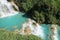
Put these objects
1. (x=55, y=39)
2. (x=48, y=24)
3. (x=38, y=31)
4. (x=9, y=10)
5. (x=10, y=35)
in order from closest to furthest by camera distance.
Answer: (x=10, y=35) → (x=55, y=39) → (x=38, y=31) → (x=48, y=24) → (x=9, y=10)

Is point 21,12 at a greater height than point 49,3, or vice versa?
point 49,3

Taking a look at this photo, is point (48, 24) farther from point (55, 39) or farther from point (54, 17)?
point (55, 39)

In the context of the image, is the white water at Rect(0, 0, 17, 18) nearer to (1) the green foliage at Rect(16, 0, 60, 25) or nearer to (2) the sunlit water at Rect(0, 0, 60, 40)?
(2) the sunlit water at Rect(0, 0, 60, 40)

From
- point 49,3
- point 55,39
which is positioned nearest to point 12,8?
point 49,3

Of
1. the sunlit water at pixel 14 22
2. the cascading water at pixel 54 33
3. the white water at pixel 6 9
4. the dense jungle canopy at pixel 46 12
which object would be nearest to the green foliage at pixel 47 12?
the dense jungle canopy at pixel 46 12

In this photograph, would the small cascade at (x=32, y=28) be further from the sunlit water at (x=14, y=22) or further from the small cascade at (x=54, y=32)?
the small cascade at (x=54, y=32)

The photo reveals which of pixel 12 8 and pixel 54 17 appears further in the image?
pixel 12 8

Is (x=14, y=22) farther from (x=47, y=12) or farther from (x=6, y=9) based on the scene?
(x=6, y=9)
